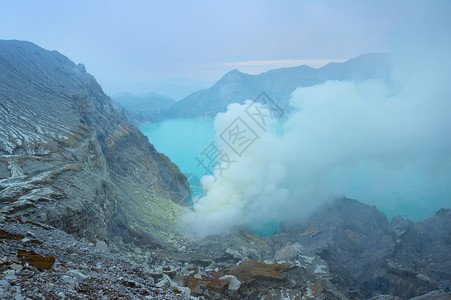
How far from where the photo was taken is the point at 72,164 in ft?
83.1

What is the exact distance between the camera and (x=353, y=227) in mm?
49656

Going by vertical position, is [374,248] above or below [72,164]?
above

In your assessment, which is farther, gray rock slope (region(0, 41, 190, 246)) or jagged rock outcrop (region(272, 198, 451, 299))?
jagged rock outcrop (region(272, 198, 451, 299))

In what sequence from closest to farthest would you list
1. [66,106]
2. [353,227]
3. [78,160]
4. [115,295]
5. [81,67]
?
[115,295] → [78,160] → [66,106] → [353,227] → [81,67]

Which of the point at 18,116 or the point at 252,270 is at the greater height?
the point at 18,116

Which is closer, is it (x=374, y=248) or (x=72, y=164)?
(x=72, y=164)

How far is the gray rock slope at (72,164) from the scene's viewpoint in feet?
61.8

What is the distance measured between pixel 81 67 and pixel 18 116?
50.6m

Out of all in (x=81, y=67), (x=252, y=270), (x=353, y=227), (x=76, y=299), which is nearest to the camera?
(x=76, y=299)

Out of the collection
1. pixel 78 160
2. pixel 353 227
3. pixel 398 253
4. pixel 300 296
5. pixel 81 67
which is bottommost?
pixel 300 296

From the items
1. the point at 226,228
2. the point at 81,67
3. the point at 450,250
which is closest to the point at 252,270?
the point at 226,228

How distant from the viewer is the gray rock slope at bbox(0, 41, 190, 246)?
1884 cm

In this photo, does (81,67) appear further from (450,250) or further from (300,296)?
(450,250)

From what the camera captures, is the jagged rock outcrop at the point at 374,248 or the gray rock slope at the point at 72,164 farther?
the jagged rock outcrop at the point at 374,248
